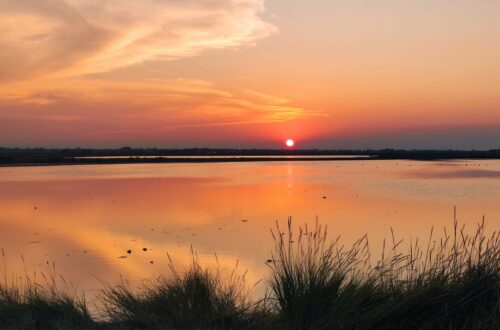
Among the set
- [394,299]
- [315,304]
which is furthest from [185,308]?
[394,299]

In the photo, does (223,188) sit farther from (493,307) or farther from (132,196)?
(493,307)

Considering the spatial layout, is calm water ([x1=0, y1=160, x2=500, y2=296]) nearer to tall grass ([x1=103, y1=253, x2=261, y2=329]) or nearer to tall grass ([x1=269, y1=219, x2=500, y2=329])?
tall grass ([x1=103, y1=253, x2=261, y2=329])

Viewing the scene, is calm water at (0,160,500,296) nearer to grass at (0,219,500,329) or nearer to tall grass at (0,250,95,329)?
tall grass at (0,250,95,329)

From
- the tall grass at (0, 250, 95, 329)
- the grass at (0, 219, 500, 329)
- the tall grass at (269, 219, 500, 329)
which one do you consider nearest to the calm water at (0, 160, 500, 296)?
the tall grass at (0, 250, 95, 329)

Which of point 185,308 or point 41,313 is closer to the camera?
point 185,308

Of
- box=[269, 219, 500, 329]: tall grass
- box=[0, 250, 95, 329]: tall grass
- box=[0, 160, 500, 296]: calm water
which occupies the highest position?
box=[269, 219, 500, 329]: tall grass

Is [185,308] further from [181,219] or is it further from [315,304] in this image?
[181,219]

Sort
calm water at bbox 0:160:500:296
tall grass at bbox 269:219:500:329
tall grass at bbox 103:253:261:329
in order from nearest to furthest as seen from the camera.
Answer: tall grass at bbox 269:219:500:329 < tall grass at bbox 103:253:261:329 < calm water at bbox 0:160:500:296

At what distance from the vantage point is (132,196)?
80.4 ft

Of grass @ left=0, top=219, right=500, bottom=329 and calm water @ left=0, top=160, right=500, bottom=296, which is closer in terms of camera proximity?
grass @ left=0, top=219, right=500, bottom=329

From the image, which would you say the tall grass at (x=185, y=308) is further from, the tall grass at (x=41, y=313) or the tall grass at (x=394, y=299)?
the tall grass at (x=394, y=299)

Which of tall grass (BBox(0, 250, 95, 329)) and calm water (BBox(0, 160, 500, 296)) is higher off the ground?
tall grass (BBox(0, 250, 95, 329))

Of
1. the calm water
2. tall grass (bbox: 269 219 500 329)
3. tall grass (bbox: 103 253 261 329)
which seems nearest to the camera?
tall grass (bbox: 269 219 500 329)

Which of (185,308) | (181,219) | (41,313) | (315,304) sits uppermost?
(315,304)
